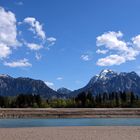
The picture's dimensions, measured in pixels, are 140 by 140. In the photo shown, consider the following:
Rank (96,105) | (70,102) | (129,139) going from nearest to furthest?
(129,139), (96,105), (70,102)

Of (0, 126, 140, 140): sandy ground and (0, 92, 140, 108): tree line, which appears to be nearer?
(0, 126, 140, 140): sandy ground

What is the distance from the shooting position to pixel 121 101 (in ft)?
596

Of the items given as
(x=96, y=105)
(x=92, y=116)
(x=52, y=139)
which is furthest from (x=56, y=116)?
(x=52, y=139)

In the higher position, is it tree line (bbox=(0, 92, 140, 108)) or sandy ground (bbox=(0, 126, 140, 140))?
tree line (bbox=(0, 92, 140, 108))

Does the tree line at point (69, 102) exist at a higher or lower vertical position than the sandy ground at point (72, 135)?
higher

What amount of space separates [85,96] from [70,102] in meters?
8.94

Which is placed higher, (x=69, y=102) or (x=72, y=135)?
(x=69, y=102)

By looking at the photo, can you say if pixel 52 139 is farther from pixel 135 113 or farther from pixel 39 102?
pixel 39 102

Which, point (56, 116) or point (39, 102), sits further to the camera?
point (39, 102)

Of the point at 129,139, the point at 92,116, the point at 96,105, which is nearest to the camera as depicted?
the point at 129,139

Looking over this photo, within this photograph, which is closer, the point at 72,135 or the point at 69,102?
the point at 72,135

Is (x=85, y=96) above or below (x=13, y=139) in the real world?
above

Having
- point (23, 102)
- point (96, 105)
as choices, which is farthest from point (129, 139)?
point (23, 102)

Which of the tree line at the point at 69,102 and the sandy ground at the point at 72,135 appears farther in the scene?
the tree line at the point at 69,102
